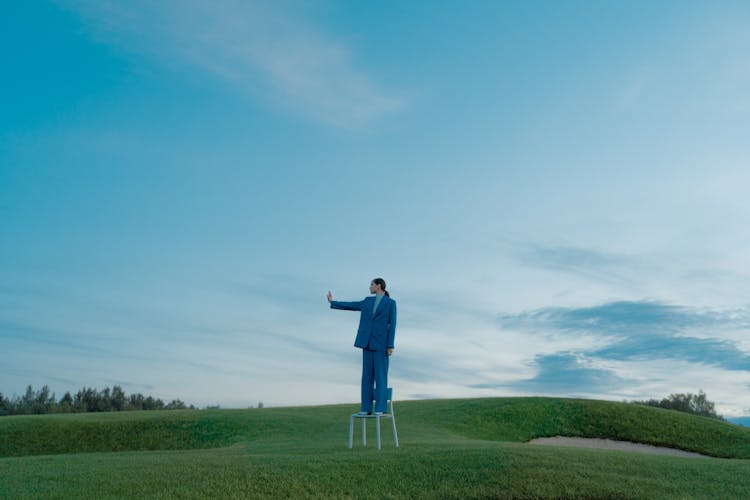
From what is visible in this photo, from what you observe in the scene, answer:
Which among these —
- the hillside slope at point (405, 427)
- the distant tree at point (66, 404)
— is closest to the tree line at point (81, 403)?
the distant tree at point (66, 404)

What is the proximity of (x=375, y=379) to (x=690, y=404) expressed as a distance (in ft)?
112

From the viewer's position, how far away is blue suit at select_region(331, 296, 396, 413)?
14.3 meters

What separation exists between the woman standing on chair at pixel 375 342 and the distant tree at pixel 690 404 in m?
31.0

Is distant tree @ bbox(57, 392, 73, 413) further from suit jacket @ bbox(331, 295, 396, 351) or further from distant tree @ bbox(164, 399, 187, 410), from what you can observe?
suit jacket @ bbox(331, 295, 396, 351)

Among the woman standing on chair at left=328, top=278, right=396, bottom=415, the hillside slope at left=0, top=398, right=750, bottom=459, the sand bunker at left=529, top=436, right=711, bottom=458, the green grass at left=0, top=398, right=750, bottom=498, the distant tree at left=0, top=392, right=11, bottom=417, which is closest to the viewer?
the green grass at left=0, top=398, right=750, bottom=498

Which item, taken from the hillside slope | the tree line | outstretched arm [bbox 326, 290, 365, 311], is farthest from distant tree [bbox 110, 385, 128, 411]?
outstretched arm [bbox 326, 290, 365, 311]

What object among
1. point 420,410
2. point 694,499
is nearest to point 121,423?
point 420,410

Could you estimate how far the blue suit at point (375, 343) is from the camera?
1434 cm

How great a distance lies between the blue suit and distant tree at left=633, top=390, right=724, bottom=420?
31.0 metres

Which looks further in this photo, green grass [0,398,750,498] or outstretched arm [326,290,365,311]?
outstretched arm [326,290,365,311]

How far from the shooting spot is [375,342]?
47.2 feet

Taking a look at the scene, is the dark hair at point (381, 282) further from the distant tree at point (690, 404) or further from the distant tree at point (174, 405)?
the distant tree at point (174, 405)

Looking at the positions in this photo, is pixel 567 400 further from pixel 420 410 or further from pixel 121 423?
pixel 121 423

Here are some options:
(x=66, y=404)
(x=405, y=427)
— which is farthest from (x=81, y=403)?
(x=405, y=427)
